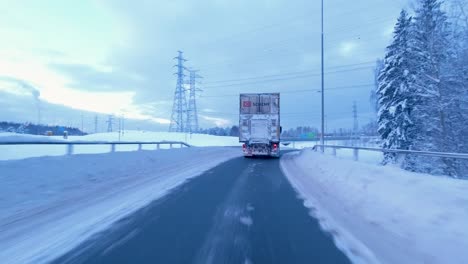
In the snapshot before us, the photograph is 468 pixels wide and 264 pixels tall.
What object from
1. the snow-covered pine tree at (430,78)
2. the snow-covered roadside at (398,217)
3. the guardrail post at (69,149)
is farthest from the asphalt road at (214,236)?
the snow-covered pine tree at (430,78)

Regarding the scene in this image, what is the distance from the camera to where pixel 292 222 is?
18.7 feet

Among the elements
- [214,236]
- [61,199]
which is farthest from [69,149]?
[214,236]

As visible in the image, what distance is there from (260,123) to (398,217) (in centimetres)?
2058

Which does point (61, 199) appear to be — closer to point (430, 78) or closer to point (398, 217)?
point (398, 217)

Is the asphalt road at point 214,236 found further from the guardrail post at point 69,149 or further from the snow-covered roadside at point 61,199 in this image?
the guardrail post at point 69,149

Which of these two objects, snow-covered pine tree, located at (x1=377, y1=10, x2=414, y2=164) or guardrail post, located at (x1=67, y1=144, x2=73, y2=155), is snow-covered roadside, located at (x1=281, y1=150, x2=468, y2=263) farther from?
snow-covered pine tree, located at (x1=377, y1=10, x2=414, y2=164)

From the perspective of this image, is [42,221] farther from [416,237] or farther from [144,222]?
[416,237]

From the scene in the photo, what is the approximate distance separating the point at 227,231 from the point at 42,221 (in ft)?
11.7

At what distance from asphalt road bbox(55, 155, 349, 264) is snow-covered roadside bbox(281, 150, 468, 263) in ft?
1.33

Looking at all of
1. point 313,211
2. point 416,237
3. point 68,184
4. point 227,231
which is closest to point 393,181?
point 313,211

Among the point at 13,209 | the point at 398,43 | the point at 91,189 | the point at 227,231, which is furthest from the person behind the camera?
the point at 398,43

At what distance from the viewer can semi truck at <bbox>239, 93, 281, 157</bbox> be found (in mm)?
25719

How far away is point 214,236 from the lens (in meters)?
4.83

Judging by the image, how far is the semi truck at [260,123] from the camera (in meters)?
25.7
